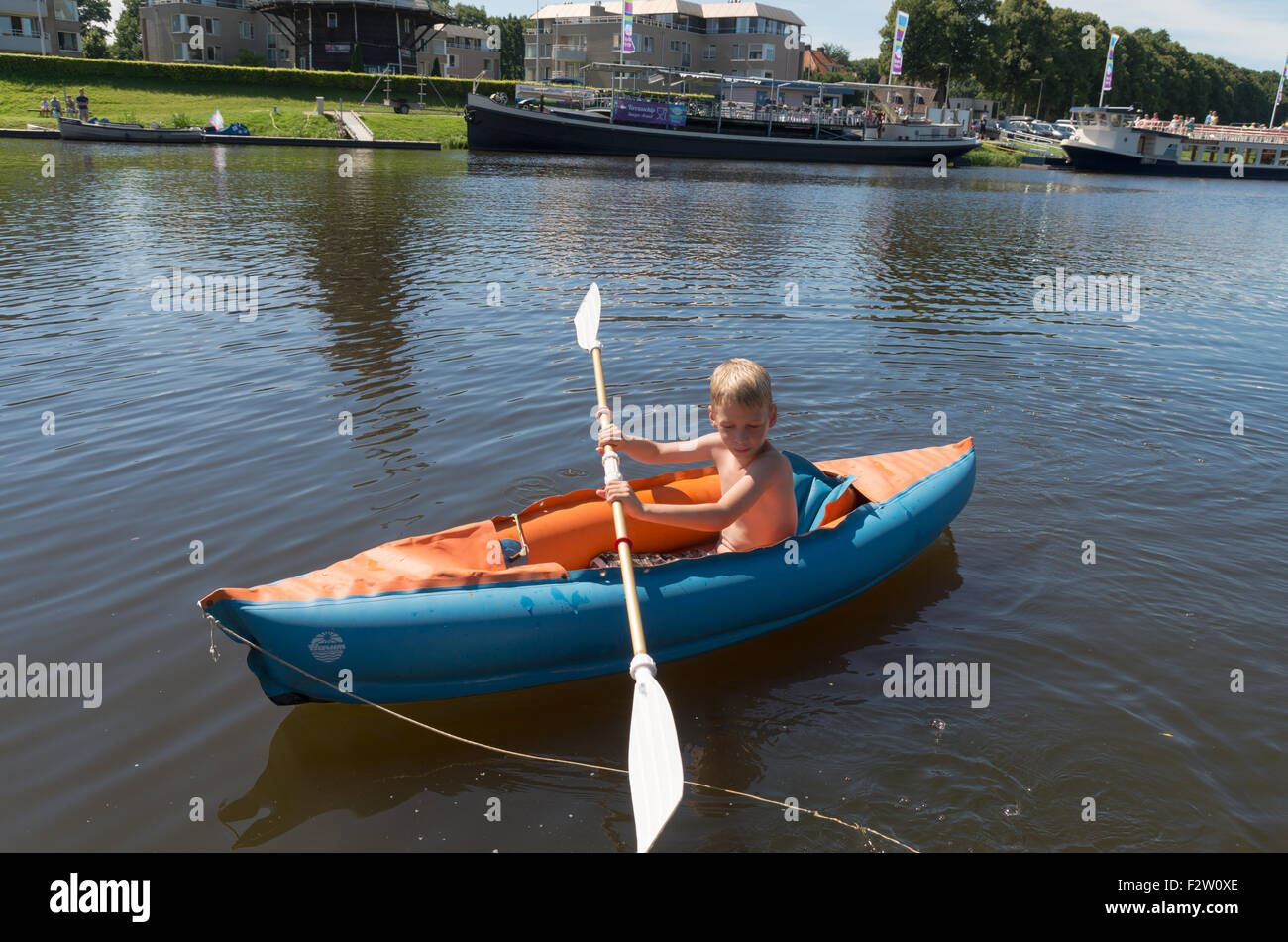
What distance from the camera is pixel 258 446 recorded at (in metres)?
7.39

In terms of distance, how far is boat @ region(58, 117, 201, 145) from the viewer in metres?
34.2

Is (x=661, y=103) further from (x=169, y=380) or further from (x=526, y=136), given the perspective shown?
(x=169, y=380)

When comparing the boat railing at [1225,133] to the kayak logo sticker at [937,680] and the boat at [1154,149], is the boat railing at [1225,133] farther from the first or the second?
the kayak logo sticker at [937,680]

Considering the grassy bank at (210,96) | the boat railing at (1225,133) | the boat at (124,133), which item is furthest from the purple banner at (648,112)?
the boat railing at (1225,133)

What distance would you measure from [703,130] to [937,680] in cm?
4528

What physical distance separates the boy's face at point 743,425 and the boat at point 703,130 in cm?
3914

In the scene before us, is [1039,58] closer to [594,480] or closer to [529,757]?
[594,480]

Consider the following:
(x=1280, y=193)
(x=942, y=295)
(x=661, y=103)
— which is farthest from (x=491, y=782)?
(x=1280, y=193)

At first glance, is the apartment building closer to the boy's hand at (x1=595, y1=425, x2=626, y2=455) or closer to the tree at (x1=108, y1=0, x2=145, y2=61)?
the tree at (x1=108, y1=0, x2=145, y2=61)

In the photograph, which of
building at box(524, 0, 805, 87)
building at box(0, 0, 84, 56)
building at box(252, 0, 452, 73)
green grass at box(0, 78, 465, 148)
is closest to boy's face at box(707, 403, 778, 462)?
green grass at box(0, 78, 465, 148)

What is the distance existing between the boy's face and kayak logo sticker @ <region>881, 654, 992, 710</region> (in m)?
1.50

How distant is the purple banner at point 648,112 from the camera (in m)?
43.7

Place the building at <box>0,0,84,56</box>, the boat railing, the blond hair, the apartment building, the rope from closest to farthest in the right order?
the rope, the blond hair, the boat railing, the building at <box>0,0,84,56</box>, the apartment building
